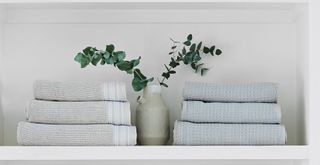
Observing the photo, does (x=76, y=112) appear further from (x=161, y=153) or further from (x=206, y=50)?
(x=206, y=50)

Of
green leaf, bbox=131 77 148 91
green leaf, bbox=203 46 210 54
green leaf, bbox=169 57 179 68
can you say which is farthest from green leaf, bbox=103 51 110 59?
green leaf, bbox=203 46 210 54

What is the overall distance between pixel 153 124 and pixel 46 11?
19.4 inches

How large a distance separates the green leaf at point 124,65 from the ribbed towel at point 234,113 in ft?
0.68

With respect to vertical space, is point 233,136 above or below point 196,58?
below

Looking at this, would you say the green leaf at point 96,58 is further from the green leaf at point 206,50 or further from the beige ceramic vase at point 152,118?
the green leaf at point 206,50

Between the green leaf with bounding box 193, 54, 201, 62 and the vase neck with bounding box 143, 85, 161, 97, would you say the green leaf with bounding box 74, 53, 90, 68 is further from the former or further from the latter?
the green leaf with bounding box 193, 54, 201, 62

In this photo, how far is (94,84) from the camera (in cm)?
173

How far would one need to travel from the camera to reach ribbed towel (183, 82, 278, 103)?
5.73 feet

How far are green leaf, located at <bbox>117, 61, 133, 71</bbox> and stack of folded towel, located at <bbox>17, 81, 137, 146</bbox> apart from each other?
6 cm

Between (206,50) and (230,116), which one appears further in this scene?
(206,50)

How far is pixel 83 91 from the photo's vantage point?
1728 millimetres

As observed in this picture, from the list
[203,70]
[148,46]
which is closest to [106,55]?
[148,46]

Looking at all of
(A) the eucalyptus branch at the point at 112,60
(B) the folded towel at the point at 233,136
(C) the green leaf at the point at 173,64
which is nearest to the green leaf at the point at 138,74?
(A) the eucalyptus branch at the point at 112,60

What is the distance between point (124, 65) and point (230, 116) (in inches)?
12.9
